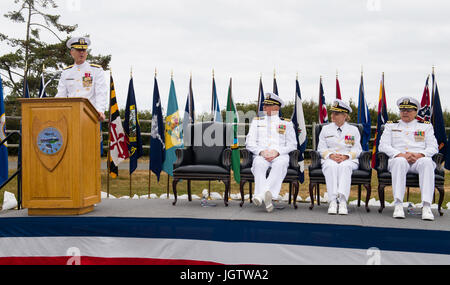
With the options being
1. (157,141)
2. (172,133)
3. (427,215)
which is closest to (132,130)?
(157,141)

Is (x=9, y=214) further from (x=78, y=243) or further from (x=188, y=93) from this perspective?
(x=188, y=93)

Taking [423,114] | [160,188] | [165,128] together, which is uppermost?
[423,114]

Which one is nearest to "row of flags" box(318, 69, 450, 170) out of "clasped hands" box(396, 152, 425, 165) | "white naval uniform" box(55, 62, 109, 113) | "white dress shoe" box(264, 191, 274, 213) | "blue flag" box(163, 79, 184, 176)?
"clasped hands" box(396, 152, 425, 165)

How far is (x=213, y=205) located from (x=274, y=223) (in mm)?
1347

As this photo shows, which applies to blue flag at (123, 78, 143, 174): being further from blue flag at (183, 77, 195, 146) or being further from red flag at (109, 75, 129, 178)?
blue flag at (183, 77, 195, 146)

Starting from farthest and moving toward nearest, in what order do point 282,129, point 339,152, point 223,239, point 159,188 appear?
1. point 159,188
2. point 282,129
3. point 339,152
4. point 223,239

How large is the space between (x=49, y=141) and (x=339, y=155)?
296cm

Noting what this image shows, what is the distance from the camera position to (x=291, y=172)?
4.93 meters

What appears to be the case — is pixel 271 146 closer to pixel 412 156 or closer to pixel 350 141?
pixel 350 141

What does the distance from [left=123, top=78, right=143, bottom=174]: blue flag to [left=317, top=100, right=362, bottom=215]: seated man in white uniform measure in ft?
10.3

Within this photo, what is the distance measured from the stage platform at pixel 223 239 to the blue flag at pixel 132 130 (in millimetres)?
2679

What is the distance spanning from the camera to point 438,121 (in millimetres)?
6246

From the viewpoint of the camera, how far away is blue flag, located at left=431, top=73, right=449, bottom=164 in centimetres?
619

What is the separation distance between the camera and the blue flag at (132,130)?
6.98 metres
